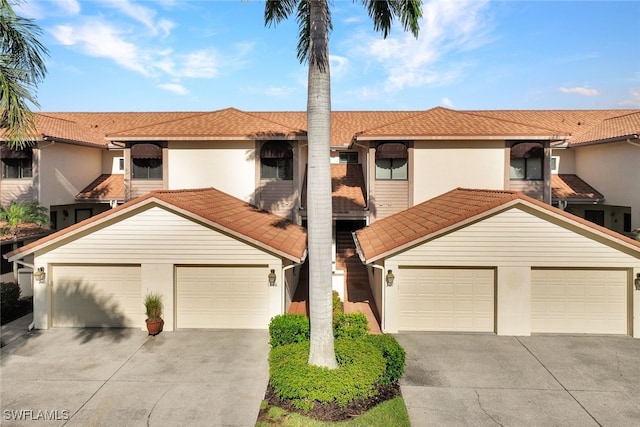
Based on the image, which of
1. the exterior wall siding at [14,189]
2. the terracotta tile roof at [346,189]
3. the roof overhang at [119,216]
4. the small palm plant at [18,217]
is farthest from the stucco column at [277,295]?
the exterior wall siding at [14,189]

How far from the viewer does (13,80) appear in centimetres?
1121

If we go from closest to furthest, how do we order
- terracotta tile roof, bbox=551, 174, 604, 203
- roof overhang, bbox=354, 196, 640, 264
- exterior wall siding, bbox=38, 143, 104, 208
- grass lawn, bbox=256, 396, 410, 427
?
grass lawn, bbox=256, 396, 410, 427 → roof overhang, bbox=354, 196, 640, 264 → exterior wall siding, bbox=38, 143, 104, 208 → terracotta tile roof, bbox=551, 174, 604, 203

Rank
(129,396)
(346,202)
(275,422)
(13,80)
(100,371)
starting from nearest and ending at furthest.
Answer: (275,422) < (129,396) < (100,371) < (13,80) < (346,202)

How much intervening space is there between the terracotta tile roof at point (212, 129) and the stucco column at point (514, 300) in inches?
419

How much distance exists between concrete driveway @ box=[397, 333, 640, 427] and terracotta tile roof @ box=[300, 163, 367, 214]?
7476mm

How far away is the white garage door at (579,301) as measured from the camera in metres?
11.7

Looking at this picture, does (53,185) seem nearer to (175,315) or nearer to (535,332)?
(175,315)

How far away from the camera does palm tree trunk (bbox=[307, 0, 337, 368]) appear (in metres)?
8.14

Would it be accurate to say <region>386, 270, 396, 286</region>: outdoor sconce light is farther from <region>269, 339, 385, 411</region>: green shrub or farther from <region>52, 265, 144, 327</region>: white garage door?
<region>52, 265, 144, 327</region>: white garage door

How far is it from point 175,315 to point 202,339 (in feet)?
5.00

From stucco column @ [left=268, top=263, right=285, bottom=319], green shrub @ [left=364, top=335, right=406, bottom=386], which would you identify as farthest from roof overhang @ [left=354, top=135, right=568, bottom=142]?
green shrub @ [left=364, top=335, right=406, bottom=386]

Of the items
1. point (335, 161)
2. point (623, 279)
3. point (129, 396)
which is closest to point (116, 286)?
point (129, 396)

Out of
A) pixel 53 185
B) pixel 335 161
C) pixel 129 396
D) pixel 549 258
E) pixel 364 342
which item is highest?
pixel 335 161
